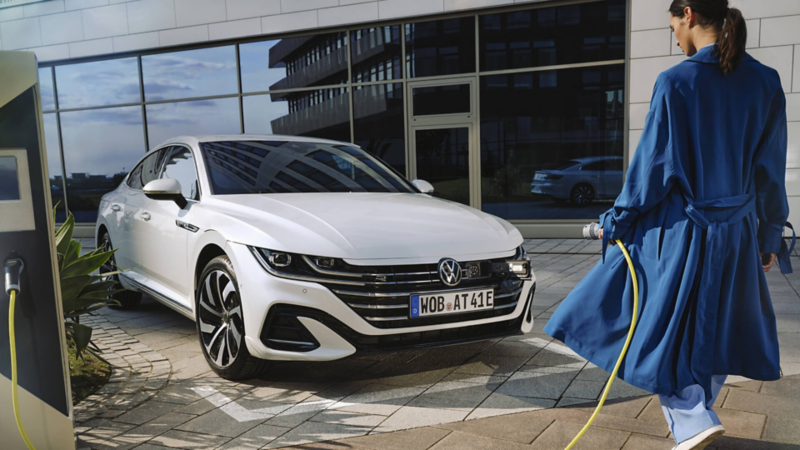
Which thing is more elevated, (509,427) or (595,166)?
(595,166)

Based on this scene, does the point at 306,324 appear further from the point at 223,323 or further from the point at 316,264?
the point at 223,323

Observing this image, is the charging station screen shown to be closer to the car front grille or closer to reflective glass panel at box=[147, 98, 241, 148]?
the car front grille

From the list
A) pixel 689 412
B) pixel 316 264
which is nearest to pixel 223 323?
pixel 316 264

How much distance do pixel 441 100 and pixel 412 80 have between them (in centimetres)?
64

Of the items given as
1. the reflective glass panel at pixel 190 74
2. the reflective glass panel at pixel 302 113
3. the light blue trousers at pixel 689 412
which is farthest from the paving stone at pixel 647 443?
the reflective glass panel at pixel 190 74

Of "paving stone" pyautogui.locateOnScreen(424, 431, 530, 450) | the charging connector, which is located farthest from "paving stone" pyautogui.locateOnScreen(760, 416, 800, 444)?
the charging connector

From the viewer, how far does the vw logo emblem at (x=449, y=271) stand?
3439 mm

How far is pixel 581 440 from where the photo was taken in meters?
2.83

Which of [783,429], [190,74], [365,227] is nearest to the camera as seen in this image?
[783,429]

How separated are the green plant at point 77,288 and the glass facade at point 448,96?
5938mm

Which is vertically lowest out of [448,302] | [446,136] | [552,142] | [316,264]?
[448,302]

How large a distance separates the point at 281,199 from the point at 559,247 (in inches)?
258

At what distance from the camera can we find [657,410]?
317 centimetres

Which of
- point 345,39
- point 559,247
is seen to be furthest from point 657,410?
point 345,39
